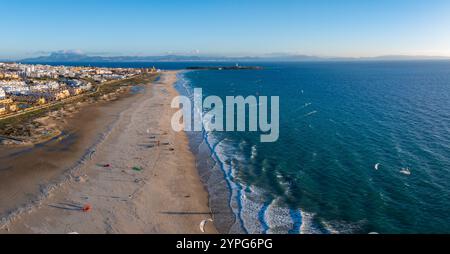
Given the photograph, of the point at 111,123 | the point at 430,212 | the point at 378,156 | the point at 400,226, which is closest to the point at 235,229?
the point at 400,226

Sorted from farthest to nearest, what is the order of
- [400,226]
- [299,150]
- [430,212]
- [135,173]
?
[299,150]
[135,173]
[430,212]
[400,226]

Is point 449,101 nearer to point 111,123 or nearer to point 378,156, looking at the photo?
point 378,156

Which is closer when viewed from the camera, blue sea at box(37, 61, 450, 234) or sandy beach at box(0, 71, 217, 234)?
sandy beach at box(0, 71, 217, 234)

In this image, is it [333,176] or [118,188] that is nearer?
[118,188]

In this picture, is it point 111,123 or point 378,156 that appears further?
point 111,123

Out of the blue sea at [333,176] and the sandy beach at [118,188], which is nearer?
the sandy beach at [118,188]
